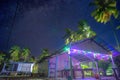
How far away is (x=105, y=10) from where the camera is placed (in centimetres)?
3447

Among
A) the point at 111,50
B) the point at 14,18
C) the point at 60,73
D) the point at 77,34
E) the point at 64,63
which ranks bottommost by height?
the point at 60,73

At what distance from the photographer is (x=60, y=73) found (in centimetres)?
2189

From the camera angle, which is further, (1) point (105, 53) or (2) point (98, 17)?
(2) point (98, 17)

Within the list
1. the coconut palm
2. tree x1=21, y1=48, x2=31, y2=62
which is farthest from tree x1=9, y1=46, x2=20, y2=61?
the coconut palm

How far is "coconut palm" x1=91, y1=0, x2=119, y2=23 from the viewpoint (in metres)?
33.9

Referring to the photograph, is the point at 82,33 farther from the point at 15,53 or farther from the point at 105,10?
the point at 15,53

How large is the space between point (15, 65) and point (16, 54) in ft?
127

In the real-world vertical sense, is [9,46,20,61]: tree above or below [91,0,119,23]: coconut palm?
below

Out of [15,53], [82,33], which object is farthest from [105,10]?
[15,53]

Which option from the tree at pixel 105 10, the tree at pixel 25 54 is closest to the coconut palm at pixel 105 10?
the tree at pixel 105 10

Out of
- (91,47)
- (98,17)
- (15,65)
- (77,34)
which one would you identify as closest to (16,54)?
(77,34)

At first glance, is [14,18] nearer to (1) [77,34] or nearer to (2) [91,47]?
(2) [91,47]

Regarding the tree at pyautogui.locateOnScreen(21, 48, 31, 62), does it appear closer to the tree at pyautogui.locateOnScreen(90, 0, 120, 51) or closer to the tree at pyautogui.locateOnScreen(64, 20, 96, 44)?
the tree at pyautogui.locateOnScreen(64, 20, 96, 44)

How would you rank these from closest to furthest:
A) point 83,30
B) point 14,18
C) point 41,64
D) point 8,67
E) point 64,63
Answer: point 14,18 < point 64,63 < point 8,67 < point 41,64 < point 83,30
